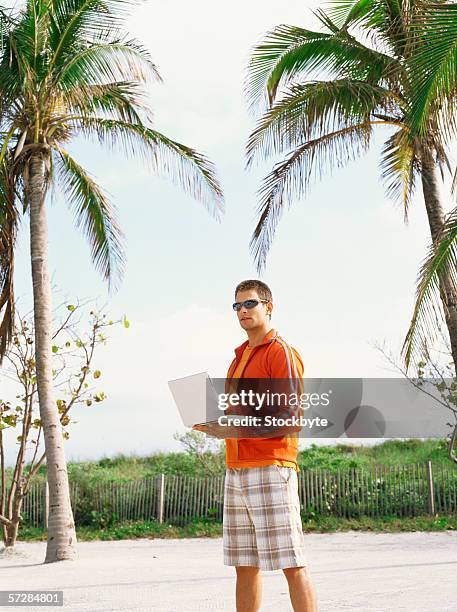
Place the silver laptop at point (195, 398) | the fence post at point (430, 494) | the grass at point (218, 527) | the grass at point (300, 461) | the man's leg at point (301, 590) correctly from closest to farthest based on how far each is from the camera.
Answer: the man's leg at point (301, 590)
the silver laptop at point (195, 398)
the grass at point (218, 527)
the fence post at point (430, 494)
the grass at point (300, 461)

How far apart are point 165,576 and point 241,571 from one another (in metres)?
5.38

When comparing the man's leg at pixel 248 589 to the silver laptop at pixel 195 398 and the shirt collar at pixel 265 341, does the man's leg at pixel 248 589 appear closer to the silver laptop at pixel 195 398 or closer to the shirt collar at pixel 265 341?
the silver laptop at pixel 195 398

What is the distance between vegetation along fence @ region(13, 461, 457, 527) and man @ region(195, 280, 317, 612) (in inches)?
485

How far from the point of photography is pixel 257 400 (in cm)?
430

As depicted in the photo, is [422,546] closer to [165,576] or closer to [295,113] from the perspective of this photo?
[165,576]

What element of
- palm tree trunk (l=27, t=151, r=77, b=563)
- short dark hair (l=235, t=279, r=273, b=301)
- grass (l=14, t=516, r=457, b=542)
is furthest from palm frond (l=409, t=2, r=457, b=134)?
grass (l=14, t=516, r=457, b=542)

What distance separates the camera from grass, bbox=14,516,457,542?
1530cm

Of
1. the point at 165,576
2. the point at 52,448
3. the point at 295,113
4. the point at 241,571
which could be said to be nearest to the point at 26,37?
the point at 295,113

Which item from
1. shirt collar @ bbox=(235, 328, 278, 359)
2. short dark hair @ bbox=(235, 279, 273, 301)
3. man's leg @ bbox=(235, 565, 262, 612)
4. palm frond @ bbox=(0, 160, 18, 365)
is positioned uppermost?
palm frond @ bbox=(0, 160, 18, 365)

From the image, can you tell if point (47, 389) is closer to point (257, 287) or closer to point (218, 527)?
point (218, 527)

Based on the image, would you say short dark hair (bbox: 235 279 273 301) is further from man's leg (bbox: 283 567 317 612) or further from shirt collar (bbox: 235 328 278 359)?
man's leg (bbox: 283 567 317 612)

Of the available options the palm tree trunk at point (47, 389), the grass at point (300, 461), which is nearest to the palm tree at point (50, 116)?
the palm tree trunk at point (47, 389)

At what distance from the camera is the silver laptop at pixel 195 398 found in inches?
164

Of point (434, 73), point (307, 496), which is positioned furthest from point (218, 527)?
point (434, 73)
